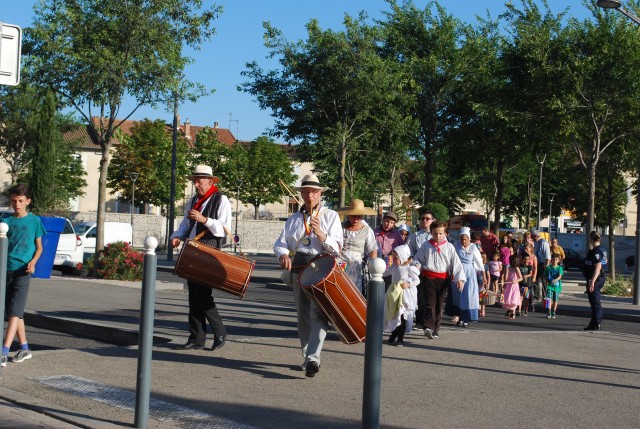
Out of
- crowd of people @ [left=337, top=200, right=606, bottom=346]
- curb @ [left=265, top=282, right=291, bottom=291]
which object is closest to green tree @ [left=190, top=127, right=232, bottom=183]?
curb @ [left=265, top=282, right=291, bottom=291]

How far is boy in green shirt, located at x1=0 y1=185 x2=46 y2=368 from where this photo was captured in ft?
29.3

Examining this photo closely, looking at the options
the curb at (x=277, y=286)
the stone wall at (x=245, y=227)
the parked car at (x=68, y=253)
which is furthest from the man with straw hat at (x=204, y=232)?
the stone wall at (x=245, y=227)

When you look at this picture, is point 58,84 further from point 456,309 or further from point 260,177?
point 260,177

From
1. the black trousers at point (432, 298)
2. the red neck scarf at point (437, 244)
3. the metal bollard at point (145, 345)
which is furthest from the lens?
the red neck scarf at point (437, 244)

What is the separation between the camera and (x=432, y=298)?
41.1 ft

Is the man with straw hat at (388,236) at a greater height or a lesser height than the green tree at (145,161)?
lesser

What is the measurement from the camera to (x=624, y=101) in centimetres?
2723

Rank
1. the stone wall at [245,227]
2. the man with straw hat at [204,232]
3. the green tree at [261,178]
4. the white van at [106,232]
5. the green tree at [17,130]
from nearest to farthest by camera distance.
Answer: the man with straw hat at [204,232], the white van at [106,232], the stone wall at [245,227], the green tree at [17,130], the green tree at [261,178]

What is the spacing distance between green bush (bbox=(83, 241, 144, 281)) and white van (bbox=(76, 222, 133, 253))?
35.2ft

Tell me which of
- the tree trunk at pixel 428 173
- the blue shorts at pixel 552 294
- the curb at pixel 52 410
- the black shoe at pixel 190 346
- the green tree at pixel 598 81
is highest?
the green tree at pixel 598 81

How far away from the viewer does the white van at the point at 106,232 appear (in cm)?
3403

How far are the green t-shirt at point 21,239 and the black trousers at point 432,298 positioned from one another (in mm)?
5256

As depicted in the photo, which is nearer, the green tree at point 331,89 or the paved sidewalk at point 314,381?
the paved sidewalk at point 314,381

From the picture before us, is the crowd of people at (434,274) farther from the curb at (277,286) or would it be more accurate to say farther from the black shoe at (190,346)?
the curb at (277,286)
